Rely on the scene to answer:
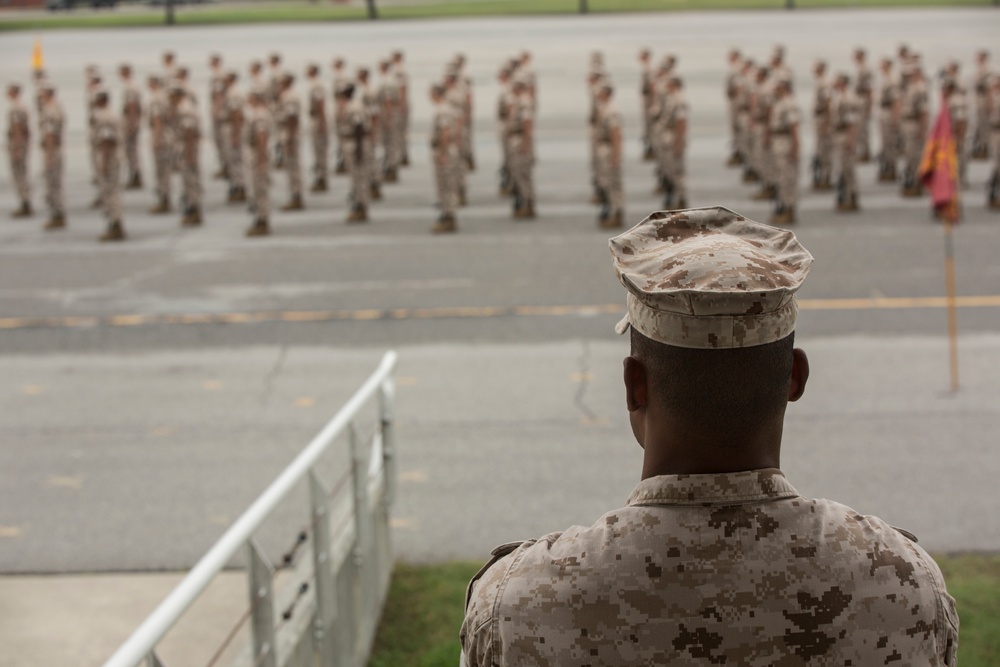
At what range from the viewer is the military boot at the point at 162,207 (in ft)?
57.8

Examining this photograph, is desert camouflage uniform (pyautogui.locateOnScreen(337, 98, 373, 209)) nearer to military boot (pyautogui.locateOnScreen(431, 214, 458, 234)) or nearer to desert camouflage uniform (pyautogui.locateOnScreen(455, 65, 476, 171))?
military boot (pyautogui.locateOnScreen(431, 214, 458, 234))

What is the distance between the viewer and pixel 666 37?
130 ft

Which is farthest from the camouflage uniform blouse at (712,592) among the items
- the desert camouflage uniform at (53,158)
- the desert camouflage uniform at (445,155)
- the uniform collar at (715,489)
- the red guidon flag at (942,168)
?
the desert camouflage uniform at (53,158)

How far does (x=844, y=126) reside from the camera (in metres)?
16.3

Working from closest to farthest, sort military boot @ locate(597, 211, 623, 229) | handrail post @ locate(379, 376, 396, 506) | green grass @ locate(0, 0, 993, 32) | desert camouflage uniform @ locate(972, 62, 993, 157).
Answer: handrail post @ locate(379, 376, 396, 506) → military boot @ locate(597, 211, 623, 229) → desert camouflage uniform @ locate(972, 62, 993, 157) → green grass @ locate(0, 0, 993, 32)

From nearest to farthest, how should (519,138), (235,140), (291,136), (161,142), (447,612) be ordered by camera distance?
(447,612)
(519,138)
(291,136)
(161,142)
(235,140)

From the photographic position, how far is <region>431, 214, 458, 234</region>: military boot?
603 inches

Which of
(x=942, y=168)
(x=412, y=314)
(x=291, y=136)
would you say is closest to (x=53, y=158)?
(x=291, y=136)

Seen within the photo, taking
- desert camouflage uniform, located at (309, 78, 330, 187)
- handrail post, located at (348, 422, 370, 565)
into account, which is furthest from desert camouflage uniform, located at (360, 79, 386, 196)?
handrail post, located at (348, 422, 370, 565)

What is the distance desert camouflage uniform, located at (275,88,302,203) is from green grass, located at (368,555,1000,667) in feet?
39.3

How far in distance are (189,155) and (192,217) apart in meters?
0.83

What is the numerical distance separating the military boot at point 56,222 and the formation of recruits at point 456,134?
1 centimetres

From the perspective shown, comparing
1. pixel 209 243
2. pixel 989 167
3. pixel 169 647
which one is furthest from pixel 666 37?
pixel 169 647

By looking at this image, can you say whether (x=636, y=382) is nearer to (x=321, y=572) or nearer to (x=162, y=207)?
(x=321, y=572)
